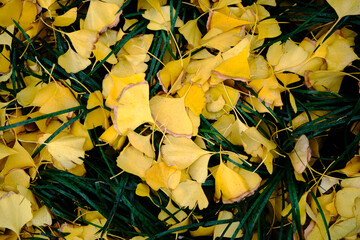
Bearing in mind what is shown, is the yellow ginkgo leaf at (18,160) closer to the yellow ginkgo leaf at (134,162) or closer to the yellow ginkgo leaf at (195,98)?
the yellow ginkgo leaf at (134,162)

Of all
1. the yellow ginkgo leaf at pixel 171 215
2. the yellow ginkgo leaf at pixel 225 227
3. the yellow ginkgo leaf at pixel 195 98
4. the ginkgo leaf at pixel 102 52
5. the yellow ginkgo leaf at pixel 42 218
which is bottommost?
the yellow ginkgo leaf at pixel 225 227

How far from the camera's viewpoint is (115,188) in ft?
1.88

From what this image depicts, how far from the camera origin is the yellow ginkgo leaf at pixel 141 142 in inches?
20.6

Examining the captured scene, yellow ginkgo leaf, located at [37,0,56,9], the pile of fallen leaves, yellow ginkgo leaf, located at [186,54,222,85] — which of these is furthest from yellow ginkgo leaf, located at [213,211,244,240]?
yellow ginkgo leaf, located at [37,0,56,9]

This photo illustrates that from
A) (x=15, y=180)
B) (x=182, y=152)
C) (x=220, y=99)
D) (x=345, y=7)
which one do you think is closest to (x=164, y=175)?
(x=182, y=152)

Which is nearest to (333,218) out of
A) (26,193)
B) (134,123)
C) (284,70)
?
(284,70)

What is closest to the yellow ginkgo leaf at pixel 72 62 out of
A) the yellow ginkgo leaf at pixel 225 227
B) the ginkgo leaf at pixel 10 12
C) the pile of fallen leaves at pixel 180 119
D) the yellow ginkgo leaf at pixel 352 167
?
the pile of fallen leaves at pixel 180 119

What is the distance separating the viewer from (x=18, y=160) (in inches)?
22.5

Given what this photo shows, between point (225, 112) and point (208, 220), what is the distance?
189 mm

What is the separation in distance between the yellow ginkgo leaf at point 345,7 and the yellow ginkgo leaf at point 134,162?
0.36 meters

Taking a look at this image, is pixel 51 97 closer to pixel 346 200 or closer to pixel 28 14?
pixel 28 14

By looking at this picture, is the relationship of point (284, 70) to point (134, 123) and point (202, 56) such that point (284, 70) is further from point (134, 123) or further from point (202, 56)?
point (134, 123)

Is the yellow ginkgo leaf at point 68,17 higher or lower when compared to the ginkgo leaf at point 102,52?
higher

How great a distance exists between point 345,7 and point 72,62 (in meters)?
0.42
